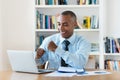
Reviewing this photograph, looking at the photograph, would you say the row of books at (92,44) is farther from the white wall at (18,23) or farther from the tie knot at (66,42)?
the tie knot at (66,42)

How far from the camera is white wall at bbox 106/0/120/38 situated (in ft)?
13.2

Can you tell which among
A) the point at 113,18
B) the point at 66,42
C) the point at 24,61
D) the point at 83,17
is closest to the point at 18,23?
the point at 83,17

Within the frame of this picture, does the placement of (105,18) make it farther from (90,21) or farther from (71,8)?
(71,8)

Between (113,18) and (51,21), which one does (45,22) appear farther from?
(113,18)

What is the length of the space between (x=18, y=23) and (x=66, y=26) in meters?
1.48

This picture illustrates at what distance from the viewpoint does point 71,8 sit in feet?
13.3

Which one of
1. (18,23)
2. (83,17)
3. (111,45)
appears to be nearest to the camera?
(111,45)

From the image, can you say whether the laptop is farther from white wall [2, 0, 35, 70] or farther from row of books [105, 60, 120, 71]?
row of books [105, 60, 120, 71]

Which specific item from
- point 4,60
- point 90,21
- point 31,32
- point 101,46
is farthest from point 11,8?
point 101,46

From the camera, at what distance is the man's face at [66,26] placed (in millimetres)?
2845

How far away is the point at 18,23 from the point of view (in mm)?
4113

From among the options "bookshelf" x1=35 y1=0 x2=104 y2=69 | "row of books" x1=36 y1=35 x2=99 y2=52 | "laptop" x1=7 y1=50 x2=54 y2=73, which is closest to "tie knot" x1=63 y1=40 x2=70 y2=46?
"laptop" x1=7 y1=50 x2=54 y2=73

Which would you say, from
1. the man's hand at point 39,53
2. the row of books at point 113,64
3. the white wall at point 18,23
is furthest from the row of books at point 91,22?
the man's hand at point 39,53

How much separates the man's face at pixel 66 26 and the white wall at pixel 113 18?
129 cm
